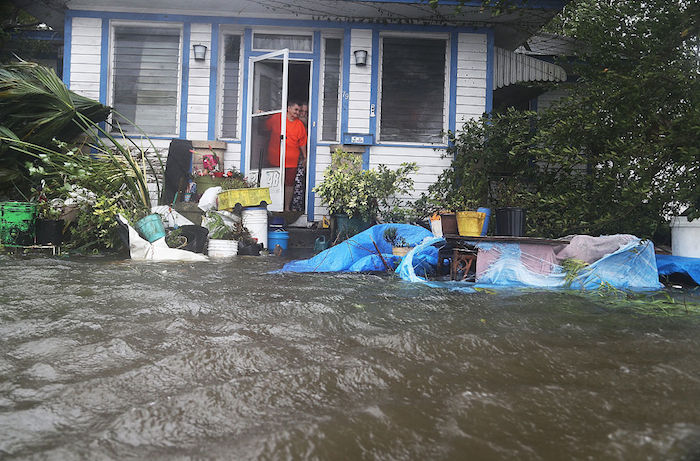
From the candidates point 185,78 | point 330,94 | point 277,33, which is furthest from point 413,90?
point 185,78

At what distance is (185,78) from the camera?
24.9 feet

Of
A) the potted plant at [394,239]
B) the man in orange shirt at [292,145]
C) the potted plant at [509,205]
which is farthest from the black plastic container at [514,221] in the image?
the man in orange shirt at [292,145]

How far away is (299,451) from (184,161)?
6571 mm

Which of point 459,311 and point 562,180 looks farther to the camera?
point 562,180

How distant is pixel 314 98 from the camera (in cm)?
766

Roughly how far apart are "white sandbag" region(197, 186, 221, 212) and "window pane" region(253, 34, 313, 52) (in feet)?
8.27

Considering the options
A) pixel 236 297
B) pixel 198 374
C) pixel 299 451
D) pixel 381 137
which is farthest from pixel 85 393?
pixel 381 137

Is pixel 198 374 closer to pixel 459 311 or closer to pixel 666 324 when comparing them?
pixel 459 311

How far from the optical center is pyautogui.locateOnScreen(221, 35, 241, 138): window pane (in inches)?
304

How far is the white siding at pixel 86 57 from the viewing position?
7445 mm

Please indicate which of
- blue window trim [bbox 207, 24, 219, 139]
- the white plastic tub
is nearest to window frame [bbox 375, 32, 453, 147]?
the white plastic tub

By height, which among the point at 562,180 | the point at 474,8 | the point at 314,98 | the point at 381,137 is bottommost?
the point at 562,180

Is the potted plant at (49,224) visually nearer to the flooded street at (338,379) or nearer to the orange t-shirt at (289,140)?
the orange t-shirt at (289,140)

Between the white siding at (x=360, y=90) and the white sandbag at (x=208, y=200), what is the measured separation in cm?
225
